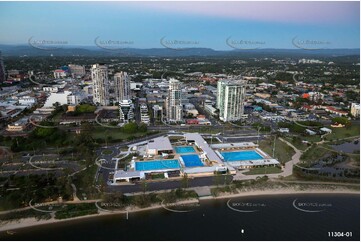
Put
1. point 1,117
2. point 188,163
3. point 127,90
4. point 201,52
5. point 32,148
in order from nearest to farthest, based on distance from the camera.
→ point 188,163
point 32,148
point 1,117
point 127,90
point 201,52

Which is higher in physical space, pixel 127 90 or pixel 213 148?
pixel 127 90

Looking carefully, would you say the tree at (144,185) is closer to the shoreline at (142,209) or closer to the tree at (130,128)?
the shoreline at (142,209)

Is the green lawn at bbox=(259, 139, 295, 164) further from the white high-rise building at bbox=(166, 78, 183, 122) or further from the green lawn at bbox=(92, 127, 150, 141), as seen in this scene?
the green lawn at bbox=(92, 127, 150, 141)

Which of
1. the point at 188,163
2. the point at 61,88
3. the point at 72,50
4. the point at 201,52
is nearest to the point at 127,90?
the point at 61,88

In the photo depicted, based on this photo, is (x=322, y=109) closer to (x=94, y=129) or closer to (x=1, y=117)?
(x=94, y=129)

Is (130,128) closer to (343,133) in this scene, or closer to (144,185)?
(144,185)

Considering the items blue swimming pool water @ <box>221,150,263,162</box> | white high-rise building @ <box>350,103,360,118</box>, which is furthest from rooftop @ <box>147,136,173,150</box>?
white high-rise building @ <box>350,103,360,118</box>

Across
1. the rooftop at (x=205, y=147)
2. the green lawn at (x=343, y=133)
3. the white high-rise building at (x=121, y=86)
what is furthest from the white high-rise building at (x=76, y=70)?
the green lawn at (x=343, y=133)
